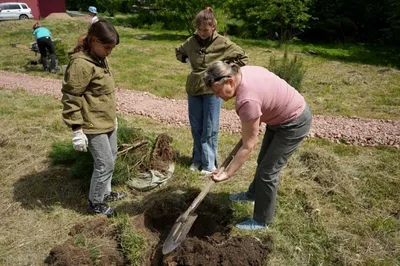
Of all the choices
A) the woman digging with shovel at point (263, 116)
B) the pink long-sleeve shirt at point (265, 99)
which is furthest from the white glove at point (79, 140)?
the pink long-sleeve shirt at point (265, 99)

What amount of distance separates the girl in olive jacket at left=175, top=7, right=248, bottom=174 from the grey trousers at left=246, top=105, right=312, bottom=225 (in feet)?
3.00

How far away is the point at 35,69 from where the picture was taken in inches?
A: 403

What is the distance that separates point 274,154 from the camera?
2.84m

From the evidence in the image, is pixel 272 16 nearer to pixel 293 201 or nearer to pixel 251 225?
pixel 293 201

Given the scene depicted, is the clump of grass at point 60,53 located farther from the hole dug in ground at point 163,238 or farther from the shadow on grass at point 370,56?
the shadow on grass at point 370,56

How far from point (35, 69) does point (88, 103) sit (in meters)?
8.29

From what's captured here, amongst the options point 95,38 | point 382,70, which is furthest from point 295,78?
point 95,38

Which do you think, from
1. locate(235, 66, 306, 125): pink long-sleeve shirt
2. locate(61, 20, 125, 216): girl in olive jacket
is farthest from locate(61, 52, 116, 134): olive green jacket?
locate(235, 66, 306, 125): pink long-sleeve shirt

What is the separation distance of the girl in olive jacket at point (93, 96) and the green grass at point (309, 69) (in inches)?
159

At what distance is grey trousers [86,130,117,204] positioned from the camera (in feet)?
10.1

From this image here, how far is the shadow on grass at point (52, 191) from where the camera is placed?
3625 millimetres

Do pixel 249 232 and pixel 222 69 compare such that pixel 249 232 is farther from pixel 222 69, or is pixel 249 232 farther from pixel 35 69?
pixel 35 69

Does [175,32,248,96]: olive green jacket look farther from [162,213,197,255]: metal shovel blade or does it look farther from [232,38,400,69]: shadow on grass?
[232,38,400,69]: shadow on grass

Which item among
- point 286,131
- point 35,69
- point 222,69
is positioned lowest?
point 35,69
